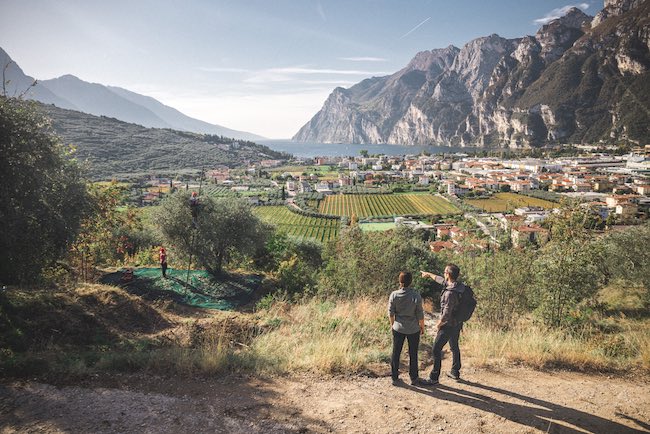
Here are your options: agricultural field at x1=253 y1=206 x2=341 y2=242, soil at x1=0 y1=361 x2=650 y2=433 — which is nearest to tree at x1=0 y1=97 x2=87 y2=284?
soil at x1=0 y1=361 x2=650 y2=433

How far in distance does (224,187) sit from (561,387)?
105m

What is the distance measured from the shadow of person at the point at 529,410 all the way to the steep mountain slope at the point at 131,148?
4694 inches

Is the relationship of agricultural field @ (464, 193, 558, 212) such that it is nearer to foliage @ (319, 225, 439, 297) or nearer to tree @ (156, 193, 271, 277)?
foliage @ (319, 225, 439, 297)

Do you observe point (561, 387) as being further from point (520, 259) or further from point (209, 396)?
point (520, 259)

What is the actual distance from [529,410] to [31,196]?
32.8 ft

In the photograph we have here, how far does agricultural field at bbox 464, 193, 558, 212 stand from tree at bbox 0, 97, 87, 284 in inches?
2681

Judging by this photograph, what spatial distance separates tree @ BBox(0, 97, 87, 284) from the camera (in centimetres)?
759

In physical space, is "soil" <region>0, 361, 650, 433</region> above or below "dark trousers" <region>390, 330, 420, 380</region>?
below

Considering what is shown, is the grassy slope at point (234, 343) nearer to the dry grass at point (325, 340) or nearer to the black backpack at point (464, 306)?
the dry grass at point (325, 340)

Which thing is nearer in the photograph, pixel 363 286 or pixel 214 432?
pixel 214 432

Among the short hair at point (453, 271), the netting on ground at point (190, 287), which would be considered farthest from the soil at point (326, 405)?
the netting on ground at point (190, 287)

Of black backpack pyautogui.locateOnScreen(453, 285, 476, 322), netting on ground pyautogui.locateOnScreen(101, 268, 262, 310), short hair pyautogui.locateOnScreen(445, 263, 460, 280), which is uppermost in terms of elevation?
short hair pyautogui.locateOnScreen(445, 263, 460, 280)

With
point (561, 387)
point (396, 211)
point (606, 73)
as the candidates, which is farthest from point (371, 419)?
point (606, 73)

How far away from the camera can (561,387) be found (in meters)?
4.62
